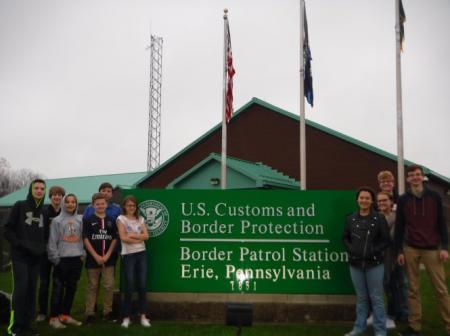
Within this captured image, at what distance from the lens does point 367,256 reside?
19.0 ft

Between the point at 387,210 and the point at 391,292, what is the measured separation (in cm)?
123

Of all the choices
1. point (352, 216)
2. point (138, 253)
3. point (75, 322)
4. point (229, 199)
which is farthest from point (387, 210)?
point (75, 322)

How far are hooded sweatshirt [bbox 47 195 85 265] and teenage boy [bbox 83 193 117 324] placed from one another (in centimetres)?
11

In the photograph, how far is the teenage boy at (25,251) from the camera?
5770 millimetres

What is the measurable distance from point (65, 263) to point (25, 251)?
2.75 feet

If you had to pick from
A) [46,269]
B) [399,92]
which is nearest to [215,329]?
[46,269]

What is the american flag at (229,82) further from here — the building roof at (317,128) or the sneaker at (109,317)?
the sneaker at (109,317)

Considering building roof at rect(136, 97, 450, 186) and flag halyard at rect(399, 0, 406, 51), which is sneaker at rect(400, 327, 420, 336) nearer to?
flag halyard at rect(399, 0, 406, 51)

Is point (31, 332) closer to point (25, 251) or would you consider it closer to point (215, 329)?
point (25, 251)

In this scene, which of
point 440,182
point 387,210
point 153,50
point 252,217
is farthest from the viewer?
point 153,50

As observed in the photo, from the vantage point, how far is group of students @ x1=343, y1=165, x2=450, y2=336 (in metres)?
5.77

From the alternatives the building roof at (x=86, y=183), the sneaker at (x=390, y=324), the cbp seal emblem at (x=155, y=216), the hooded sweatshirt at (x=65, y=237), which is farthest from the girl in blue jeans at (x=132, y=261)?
the building roof at (x=86, y=183)

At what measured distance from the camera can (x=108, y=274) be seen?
21.9 feet

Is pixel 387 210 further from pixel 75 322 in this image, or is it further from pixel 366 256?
pixel 75 322
